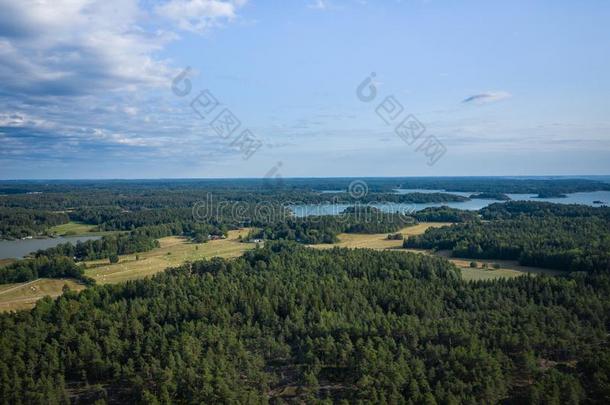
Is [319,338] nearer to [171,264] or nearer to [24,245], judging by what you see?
[171,264]

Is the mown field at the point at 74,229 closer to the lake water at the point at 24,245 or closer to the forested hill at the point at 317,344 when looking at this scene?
the lake water at the point at 24,245

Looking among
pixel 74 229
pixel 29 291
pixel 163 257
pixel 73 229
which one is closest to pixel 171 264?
pixel 163 257

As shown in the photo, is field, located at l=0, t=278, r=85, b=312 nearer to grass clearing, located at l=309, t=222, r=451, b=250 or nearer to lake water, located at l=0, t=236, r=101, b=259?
lake water, located at l=0, t=236, r=101, b=259

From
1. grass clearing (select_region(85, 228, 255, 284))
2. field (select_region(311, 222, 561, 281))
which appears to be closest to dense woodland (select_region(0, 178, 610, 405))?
field (select_region(311, 222, 561, 281))

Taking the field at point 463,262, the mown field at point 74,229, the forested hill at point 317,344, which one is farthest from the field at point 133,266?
the mown field at point 74,229

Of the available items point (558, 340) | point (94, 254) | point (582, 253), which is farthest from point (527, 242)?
point (94, 254)

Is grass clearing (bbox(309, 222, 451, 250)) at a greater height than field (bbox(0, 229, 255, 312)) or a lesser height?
greater
